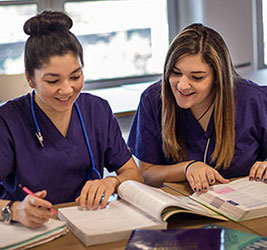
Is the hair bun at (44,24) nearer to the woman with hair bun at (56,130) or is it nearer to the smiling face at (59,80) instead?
the woman with hair bun at (56,130)

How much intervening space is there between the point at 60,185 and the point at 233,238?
2.42 ft

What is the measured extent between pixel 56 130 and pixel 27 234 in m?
0.51

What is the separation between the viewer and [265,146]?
2.04m

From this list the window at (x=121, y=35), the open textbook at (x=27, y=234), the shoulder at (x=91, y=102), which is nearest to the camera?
the open textbook at (x=27, y=234)

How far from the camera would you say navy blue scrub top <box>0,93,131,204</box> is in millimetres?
1766

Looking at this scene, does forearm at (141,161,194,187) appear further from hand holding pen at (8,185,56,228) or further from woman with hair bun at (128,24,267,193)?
hand holding pen at (8,185,56,228)

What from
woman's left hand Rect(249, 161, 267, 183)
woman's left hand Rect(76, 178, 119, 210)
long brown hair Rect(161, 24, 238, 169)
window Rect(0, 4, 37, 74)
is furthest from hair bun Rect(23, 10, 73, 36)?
window Rect(0, 4, 37, 74)

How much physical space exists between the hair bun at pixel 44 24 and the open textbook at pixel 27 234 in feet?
2.13

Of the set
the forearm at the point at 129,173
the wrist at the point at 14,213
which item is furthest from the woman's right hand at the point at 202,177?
the wrist at the point at 14,213

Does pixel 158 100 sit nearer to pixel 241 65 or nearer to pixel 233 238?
pixel 233 238

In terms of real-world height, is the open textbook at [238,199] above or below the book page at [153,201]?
below

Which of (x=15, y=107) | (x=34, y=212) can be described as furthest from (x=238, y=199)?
(x=15, y=107)

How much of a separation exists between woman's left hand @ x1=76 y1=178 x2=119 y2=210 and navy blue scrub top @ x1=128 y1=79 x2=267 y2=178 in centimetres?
46

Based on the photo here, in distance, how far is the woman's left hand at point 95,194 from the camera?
154 cm
